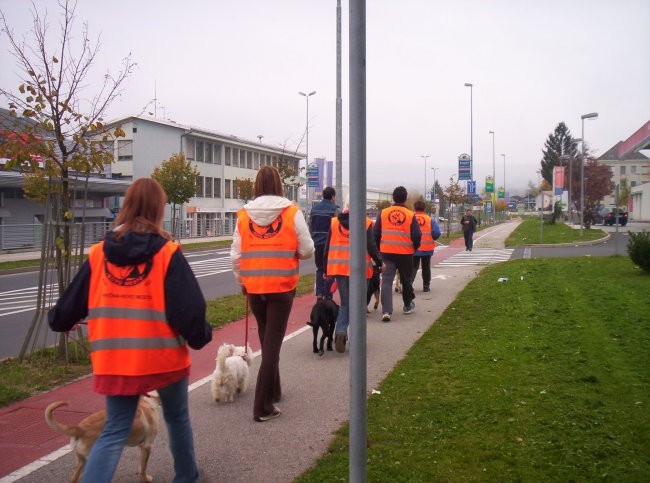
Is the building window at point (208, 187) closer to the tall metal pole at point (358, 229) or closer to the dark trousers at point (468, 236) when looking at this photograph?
the dark trousers at point (468, 236)

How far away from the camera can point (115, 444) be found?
10.3 feet

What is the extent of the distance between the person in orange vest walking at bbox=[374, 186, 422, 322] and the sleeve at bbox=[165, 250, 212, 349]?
5870 mm

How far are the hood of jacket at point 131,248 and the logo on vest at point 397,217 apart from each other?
20.1 ft

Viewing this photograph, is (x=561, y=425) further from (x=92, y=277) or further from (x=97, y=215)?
(x=97, y=215)

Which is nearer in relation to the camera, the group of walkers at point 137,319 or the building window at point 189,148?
the group of walkers at point 137,319

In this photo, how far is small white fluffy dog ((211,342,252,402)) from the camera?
5.32 meters

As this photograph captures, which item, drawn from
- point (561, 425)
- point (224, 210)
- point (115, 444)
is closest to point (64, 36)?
point (115, 444)

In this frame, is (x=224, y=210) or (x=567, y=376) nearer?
(x=567, y=376)

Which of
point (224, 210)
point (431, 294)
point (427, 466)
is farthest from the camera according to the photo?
point (224, 210)

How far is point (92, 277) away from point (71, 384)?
3.52 m

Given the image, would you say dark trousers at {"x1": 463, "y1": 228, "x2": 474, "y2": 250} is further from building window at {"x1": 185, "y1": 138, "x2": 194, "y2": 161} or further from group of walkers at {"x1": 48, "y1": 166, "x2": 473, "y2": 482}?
building window at {"x1": 185, "y1": 138, "x2": 194, "y2": 161}

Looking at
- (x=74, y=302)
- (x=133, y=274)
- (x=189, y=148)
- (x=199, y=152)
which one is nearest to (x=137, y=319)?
(x=133, y=274)

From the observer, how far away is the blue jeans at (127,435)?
121 inches

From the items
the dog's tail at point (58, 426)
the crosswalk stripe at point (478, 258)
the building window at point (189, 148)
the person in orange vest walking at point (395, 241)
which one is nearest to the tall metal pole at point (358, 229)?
the dog's tail at point (58, 426)
